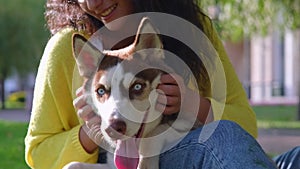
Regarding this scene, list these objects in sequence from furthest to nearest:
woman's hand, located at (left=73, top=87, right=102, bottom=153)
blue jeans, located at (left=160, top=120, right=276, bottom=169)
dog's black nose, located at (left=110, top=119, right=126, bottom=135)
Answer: woman's hand, located at (left=73, top=87, right=102, bottom=153)
dog's black nose, located at (left=110, top=119, right=126, bottom=135)
blue jeans, located at (left=160, top=120, right=276, bottom=169)

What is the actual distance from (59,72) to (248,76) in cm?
3080

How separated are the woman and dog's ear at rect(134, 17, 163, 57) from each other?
0.80ft

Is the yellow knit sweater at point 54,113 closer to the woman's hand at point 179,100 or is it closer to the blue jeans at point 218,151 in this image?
the woman's hand at point 179,100

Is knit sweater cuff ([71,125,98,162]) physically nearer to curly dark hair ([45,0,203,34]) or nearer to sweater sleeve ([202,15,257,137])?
curly dark hair ([45,0,203,34])

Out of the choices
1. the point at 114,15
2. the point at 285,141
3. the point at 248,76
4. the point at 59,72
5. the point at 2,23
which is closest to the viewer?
the point at 114,15

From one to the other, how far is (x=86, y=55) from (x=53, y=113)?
1.38ft

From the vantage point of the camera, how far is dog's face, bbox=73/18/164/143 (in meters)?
2.25

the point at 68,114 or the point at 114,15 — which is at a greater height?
the point at 114,15

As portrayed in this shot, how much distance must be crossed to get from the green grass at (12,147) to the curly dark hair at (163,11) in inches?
145

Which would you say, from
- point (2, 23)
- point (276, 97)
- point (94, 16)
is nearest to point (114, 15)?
point (94, 16)

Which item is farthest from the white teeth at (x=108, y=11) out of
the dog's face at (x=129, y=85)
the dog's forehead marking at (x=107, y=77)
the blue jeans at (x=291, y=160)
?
the blue jeans at (x=291, y=160)

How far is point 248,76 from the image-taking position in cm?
3322

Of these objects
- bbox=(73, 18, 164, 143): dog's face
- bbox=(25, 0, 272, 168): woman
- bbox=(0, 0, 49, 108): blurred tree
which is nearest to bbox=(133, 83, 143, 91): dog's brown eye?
bbox=(73, 18, 164, 143): dog's face

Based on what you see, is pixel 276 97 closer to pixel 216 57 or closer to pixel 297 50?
pixel 297 50
